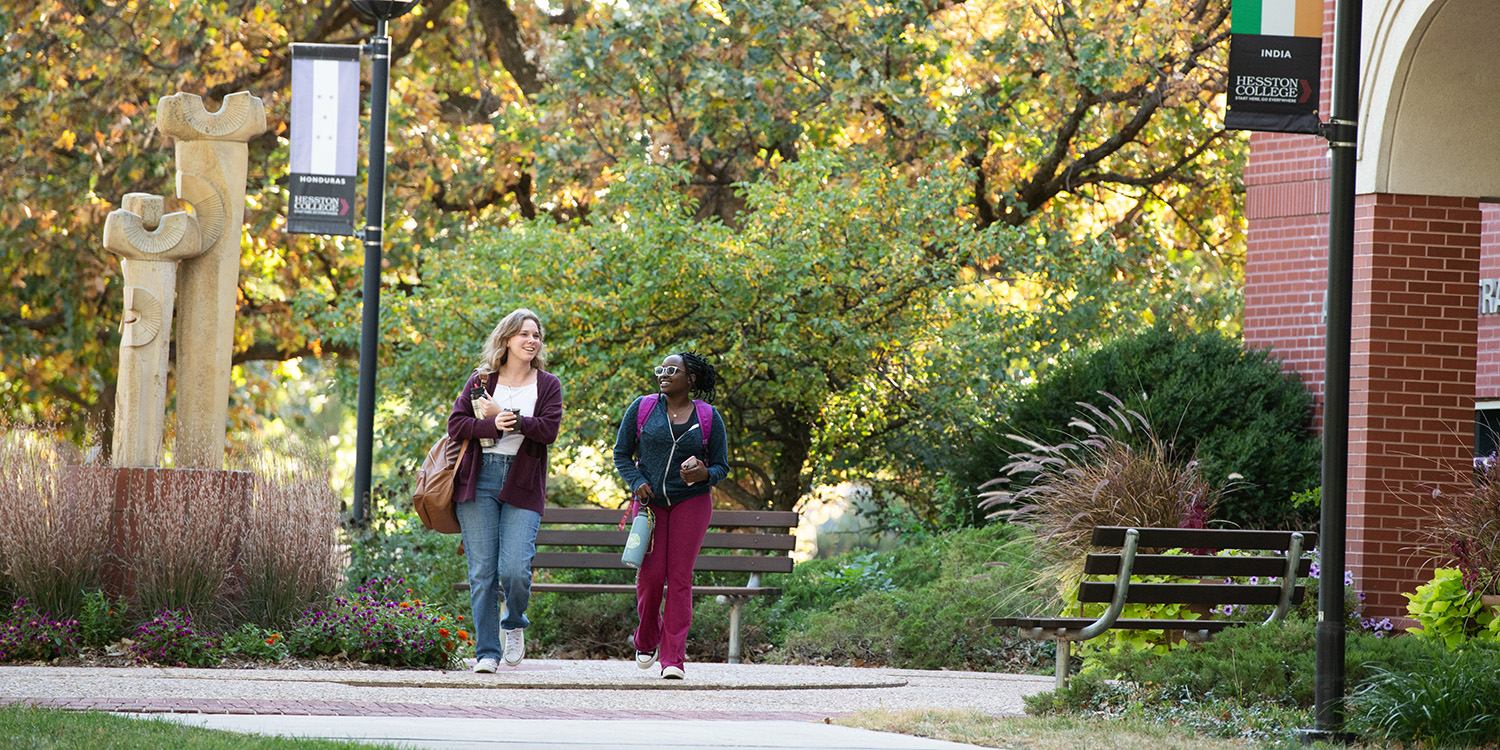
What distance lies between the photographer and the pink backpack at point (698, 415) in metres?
8.81

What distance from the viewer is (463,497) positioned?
28.6 feet

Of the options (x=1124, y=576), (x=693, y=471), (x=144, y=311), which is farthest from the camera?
(x=144, y=311)

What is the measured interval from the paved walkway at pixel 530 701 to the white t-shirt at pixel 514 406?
1199 millimetres

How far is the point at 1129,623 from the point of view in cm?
903

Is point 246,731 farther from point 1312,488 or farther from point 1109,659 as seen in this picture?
point 1312,488

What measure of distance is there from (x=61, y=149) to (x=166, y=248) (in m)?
10.7

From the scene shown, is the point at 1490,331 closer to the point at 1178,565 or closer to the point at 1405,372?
the point at 1405,372

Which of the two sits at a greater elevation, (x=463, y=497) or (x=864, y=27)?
(x=864, y=27)

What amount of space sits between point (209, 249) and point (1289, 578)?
690 cm

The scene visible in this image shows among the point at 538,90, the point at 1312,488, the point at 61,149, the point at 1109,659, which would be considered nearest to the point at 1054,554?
the point at 1109,659

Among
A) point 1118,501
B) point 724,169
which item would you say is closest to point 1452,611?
point 1118,501

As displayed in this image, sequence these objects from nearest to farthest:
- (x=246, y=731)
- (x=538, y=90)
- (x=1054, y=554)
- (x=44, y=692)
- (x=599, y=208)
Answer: (x=246, y=731) < (x=44, y=692) < (x=1054, y=554) < (x=599, y=208) < (x=538, y=90)

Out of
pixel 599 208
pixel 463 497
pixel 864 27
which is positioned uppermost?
pixel 864 27

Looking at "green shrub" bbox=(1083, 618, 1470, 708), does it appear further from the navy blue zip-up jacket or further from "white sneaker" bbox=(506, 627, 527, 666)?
"white sneaker" bbox=(506, 627, 527, 666)
